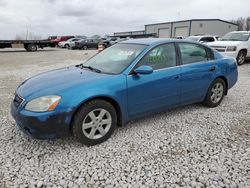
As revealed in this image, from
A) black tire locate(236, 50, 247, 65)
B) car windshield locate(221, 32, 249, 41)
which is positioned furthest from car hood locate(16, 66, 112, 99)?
car windshield locate(221, 32, 249, 41)

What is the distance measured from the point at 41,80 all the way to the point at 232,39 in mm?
10615

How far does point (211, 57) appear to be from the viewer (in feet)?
14.6

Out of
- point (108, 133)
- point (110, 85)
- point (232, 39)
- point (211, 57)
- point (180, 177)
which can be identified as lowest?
point (180, 177)

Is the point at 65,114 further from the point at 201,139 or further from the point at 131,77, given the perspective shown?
the point at 201,139

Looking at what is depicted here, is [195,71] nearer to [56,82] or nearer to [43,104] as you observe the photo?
[56,82]

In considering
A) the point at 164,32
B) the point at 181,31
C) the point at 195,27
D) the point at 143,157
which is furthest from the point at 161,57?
the point at 164,32

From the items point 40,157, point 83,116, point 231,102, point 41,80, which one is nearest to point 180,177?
point 83,116

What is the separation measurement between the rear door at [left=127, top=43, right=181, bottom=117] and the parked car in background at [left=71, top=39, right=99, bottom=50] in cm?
2428

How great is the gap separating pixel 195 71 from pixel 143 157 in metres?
2.02

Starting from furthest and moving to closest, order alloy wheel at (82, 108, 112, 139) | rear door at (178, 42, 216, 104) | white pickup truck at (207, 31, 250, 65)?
white pickup truck at (207, 31, 250, 65)
rear door at (178, 42, 216, 104)
alloy wheel at (82, 108, 112, 139)

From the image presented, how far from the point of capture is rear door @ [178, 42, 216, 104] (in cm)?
393

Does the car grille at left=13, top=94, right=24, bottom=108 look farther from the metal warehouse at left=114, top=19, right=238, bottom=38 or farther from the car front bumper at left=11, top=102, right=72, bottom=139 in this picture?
the metal warehouse at left=114, top=19, right=238, bottom=38

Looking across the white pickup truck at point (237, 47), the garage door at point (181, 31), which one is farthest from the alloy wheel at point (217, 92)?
the garage door at point (181, 31)

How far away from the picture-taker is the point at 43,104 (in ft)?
9.09
